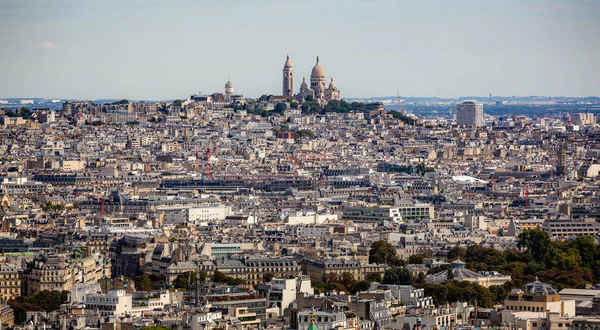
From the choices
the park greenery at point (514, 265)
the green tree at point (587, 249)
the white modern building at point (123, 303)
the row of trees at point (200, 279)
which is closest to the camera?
the white modern building at point (123, 303)

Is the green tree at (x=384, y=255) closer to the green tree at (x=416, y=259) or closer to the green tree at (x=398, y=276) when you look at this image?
the green tree at (x=416, y=259)

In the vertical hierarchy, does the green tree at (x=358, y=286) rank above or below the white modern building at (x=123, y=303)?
below

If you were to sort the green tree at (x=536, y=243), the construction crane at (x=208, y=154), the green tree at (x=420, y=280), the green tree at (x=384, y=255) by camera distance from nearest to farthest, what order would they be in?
the green tree at (x=420, y=280) → the green tree at (x=384, y=255) → the green tree at (x=536, y=243) → the construction crane at (x=208, y=154)

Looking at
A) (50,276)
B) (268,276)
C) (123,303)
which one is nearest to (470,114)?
(268,276)

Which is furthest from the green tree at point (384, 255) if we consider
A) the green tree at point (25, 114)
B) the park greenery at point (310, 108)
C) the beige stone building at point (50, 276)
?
the park greenery at point (310, 108)

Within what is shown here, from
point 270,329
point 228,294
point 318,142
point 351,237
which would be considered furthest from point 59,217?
point 318,142

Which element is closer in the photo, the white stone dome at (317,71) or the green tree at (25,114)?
the green tree at (25,114)

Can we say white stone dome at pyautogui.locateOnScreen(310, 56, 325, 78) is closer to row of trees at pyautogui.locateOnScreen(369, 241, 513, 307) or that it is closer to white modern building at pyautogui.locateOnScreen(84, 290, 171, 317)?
row of trees at pyautogui.locateOnScreen(369, 241, 513, 307)

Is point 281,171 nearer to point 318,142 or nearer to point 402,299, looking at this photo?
point 318,142
